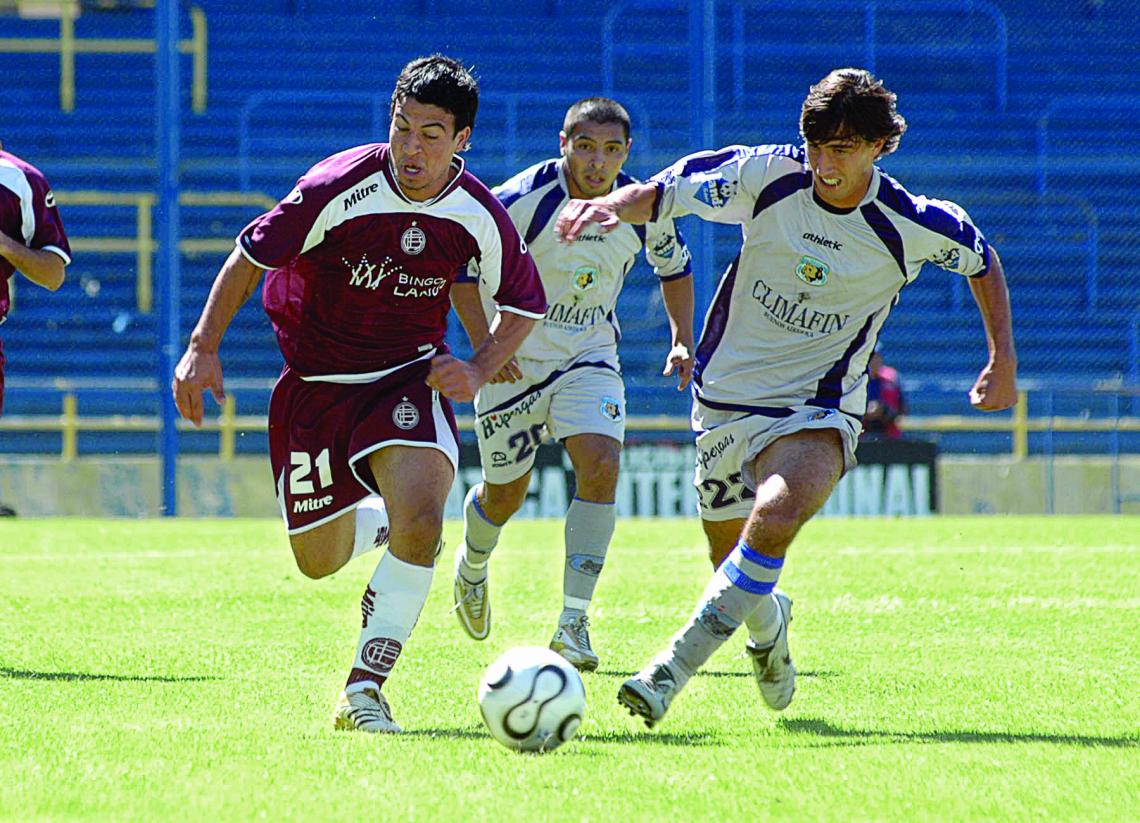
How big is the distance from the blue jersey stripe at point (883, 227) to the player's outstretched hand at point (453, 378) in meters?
1.32

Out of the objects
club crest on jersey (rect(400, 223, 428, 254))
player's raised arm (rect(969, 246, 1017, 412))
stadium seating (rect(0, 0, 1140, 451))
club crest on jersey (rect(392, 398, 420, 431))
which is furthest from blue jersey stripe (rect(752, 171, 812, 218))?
stadium seating (rect(0, 0, 1140, 451))

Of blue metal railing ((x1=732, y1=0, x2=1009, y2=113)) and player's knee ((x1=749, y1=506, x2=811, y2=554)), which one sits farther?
blue metal railing ((x1=732, y1=0, x2=1009, y2=113))

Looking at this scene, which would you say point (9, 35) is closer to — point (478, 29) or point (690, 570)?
point (478, 29)

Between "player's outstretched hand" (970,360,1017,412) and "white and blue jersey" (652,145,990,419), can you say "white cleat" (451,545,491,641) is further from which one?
"player's outstretched hand" (970,360,1017,412)

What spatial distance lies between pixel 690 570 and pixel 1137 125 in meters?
12.8

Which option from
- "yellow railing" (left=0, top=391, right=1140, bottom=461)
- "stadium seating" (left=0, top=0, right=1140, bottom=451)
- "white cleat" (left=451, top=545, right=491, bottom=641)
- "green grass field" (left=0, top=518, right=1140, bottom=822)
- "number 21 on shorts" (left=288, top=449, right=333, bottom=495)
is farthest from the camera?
"stadium seating" (left=0, top=0, right=1140, bottom=451)

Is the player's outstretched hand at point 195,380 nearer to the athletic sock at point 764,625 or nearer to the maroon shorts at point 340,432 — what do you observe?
the maroon shorts at point 340,432

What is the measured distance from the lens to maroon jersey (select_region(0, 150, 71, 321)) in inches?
282

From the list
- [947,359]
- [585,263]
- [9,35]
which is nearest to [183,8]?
[9,35]

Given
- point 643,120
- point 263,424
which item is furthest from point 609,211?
point 643,120

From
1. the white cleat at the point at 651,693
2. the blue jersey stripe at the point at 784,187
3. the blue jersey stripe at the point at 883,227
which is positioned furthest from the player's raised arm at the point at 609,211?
the white cleat at the point at 651,693

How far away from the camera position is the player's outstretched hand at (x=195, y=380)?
5.16 meters

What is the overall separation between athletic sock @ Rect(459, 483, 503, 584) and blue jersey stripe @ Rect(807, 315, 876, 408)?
219 centimetres

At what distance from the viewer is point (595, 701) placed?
19.0 feet
